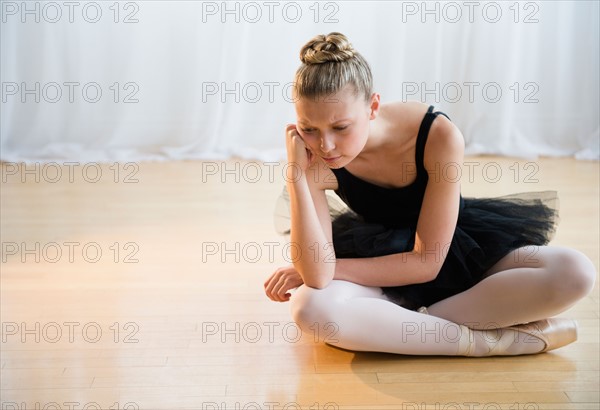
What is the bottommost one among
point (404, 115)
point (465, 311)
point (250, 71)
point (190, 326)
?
point (190, 326)

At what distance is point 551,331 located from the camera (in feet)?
5.82

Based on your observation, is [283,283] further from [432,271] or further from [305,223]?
[432,271]

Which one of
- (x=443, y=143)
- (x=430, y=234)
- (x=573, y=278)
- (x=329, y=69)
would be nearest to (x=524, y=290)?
(x=573, y=278)

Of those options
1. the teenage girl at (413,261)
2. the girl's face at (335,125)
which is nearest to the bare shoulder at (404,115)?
the teenage girl at (413,261)

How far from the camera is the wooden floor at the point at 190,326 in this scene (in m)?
1.63

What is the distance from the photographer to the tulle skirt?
1.81m

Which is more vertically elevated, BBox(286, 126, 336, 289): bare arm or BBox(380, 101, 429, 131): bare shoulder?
BBox(380, 101, 429, 131): bare shoulder

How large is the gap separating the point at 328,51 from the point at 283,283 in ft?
1.65

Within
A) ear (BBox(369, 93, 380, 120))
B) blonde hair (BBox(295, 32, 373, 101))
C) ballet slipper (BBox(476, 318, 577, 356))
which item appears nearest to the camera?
blonde hair (BBox(295, 32, 373, 101))

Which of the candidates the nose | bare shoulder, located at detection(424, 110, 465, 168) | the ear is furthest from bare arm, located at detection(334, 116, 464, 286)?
the nose

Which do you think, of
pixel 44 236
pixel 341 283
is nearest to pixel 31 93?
pixel 44 236

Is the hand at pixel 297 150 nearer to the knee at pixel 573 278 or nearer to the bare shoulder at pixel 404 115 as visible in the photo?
the bare shoulder at pixel 404 115

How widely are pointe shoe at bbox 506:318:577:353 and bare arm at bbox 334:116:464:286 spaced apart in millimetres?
221

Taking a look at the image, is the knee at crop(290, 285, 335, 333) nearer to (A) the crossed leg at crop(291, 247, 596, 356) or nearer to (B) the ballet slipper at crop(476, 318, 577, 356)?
(A) the crossed leg at crop(291, 247, 596, 356)
